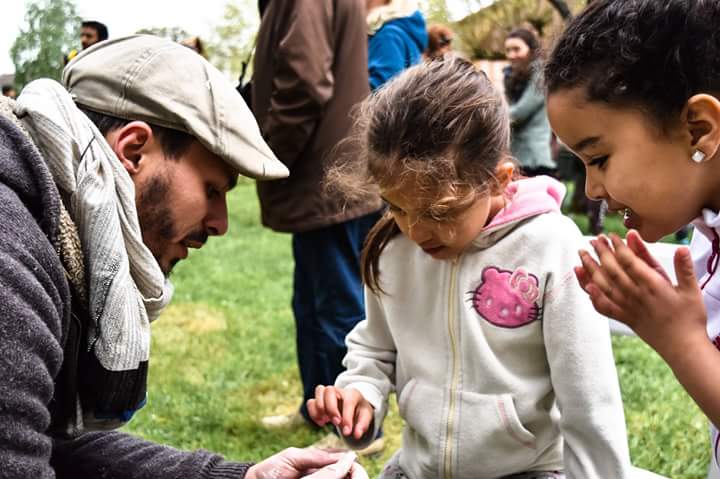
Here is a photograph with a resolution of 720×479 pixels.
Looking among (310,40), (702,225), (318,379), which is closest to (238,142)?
(702,225)

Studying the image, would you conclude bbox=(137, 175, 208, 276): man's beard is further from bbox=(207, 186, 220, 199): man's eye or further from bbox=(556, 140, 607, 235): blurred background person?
bbox=(556, 140, 607, 235): blurred background person

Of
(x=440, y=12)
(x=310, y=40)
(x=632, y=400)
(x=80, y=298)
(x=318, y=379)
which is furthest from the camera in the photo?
(x=440, y=12)

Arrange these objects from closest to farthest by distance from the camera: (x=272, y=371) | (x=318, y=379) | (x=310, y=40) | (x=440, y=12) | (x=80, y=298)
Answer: (x=80, y=298) < (x=310, y=40) < (x=318, y=379) < (x=272, y=371) < (x=440, y=12)

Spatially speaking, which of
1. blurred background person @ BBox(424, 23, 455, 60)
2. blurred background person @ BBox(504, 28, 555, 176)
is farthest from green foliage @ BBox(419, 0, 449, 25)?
blurred background person @ BBox(424, 23, 455, 60)

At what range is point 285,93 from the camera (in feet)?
9.87

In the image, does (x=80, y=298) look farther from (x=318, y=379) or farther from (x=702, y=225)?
(x=318, y=379)

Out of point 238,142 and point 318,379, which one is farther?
point 318,379

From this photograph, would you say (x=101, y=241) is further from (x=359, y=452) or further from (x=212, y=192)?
(x=359, y=452)

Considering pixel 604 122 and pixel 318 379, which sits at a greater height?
pixel 604 122

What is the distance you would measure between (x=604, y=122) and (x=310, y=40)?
5.67 ft

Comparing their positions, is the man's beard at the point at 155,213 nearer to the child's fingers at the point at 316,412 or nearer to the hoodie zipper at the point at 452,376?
the child's fingers at the point at 316,412

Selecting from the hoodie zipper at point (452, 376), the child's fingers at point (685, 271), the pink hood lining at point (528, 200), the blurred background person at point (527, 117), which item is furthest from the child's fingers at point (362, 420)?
the blurred background person at point (527, 117)

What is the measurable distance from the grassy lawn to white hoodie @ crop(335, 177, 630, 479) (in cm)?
129

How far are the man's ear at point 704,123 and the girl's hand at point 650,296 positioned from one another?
217 mm
